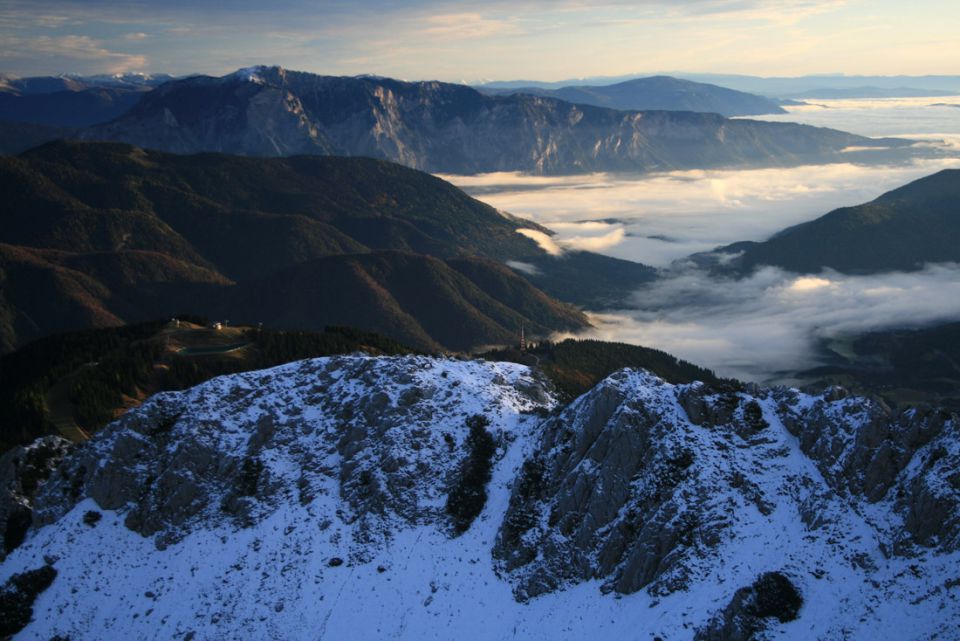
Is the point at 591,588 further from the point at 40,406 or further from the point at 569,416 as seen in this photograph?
the point at 40,406

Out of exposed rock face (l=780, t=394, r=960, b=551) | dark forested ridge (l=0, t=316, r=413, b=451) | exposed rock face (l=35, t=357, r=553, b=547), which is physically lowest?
dark forested ridge (l=0, t=316, r=413, b=451)

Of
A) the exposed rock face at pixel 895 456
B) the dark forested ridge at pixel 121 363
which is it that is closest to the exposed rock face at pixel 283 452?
the dark forested ridge at pixel 121 363

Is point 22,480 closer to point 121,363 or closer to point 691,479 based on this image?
point 121,363

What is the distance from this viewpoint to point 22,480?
91875 mm

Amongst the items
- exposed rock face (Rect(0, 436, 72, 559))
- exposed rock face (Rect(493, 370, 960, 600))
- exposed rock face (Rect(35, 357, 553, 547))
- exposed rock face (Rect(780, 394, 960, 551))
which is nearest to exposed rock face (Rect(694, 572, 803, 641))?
exposed rock face (Rect(493, 370, 960, 600))

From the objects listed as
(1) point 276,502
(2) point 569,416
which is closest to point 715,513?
(2) point 569,416

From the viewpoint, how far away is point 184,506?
88938mm

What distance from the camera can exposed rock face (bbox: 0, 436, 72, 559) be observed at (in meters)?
88.2

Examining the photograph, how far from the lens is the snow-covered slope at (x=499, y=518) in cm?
6869

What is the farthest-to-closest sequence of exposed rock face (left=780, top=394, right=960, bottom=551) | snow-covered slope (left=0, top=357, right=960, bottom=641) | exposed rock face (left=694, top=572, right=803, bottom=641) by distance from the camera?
snow-covered slope (left=0, top=357, right=960, bottom=641) → exposed rock face (left=780, top=394, right=960, bottom=551) → exposed rock face (left=694, top=572, right=803, bottom=641)

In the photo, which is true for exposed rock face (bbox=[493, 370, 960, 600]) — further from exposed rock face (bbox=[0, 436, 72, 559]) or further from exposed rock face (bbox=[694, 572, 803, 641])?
exposed rock face (bbox=[0, 436, 72, 559])

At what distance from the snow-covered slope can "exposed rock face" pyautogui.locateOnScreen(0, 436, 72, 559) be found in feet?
5.04

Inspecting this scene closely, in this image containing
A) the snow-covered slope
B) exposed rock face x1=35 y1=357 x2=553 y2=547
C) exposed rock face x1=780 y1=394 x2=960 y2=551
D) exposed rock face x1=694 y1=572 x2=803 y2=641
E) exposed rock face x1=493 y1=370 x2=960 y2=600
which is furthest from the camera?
exposed rock face x1=35 y1=357 x2=553 y2=547

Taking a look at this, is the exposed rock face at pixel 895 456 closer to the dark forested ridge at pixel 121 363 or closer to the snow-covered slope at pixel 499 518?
the snow-covered slope at pixel 499 518
